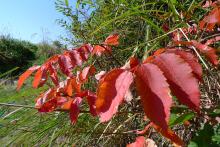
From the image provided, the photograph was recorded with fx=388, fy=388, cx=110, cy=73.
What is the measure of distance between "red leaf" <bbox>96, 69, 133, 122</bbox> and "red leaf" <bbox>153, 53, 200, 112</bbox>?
0.06 meters

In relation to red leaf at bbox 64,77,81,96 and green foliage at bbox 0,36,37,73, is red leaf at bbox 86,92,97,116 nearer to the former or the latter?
red leaf at bbox 64,77,81,96

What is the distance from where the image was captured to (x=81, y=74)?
1239 mm

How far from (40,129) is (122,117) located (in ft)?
1.23

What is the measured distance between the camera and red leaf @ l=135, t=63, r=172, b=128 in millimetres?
496

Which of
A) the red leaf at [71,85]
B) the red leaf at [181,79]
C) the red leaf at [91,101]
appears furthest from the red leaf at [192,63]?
the red leaf at [71,85]

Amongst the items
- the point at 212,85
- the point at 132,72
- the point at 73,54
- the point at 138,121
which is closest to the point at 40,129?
the point at 73,54

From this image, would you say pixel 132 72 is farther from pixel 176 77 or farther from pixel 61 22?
pixel 61 22

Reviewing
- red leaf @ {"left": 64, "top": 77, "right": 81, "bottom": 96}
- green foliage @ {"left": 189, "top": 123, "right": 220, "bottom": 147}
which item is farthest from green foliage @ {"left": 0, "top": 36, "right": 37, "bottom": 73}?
green foliage @ {"left": 189, "top": 123, "right": 220, "bottom": 147}

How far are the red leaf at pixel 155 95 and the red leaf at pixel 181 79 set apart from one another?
0.7 inches

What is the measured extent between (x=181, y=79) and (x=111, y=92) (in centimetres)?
11

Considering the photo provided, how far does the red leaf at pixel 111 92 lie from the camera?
560 millimetres

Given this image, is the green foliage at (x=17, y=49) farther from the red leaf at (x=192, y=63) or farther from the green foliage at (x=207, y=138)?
the red leaf at (x=192, y=63)

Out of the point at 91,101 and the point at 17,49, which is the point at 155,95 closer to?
the point at 91,101

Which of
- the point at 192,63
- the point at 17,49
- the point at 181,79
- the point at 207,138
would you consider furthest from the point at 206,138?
the point at 17,49
